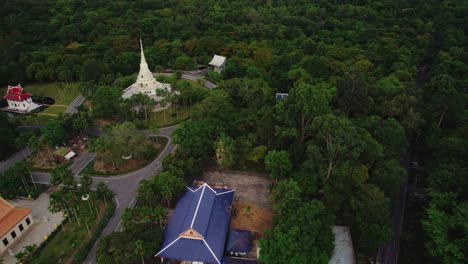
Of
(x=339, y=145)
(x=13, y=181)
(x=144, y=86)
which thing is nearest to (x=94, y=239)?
(x=13, y=181)

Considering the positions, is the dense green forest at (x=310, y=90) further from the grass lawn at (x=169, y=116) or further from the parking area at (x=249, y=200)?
the grass lawn at (x=169, y=116)

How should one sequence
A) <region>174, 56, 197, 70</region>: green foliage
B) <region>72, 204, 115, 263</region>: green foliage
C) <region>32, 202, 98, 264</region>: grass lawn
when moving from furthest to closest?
<region>174, 56, 197, 70</region>: green foliage, <region>32, 202, 98, 264</region>: grass lawn, <region>72, 204, 115, 263</region>: green foliage

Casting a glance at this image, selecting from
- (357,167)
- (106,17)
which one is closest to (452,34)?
(357,167)

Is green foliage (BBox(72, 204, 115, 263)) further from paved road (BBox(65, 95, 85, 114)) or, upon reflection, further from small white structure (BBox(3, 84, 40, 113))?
small white structure (BBox(3, 84, 40, 113))

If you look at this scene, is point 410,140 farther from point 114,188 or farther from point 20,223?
point 20,223

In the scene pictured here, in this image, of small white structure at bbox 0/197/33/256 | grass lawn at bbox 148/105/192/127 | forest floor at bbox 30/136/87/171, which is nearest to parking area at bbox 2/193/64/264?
small white structure at bbox 0/197/33/256

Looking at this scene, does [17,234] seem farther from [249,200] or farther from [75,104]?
[75,104]

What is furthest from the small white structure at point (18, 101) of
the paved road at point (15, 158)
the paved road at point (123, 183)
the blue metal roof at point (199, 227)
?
the blue metal roof at point (199, 227)
